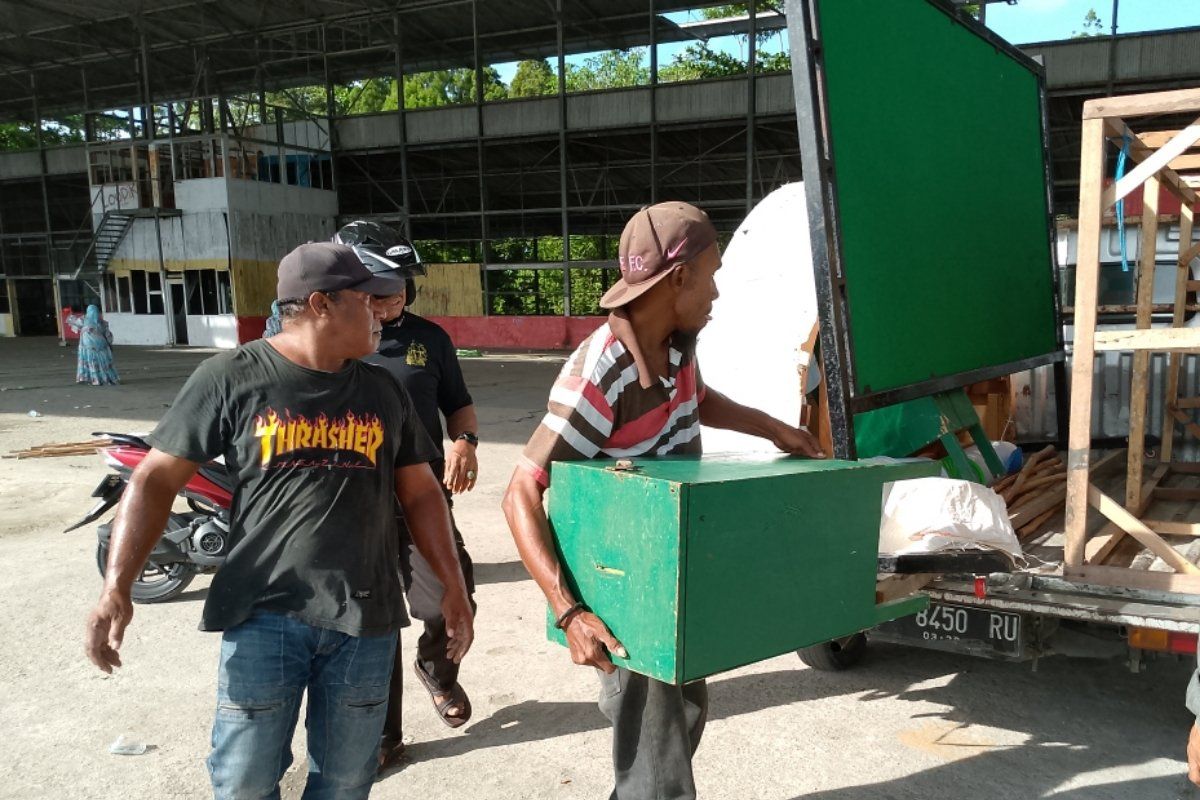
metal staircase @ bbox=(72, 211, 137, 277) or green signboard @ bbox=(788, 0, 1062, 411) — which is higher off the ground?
metal staircase @ bbox=(72, 211, 137, 277)

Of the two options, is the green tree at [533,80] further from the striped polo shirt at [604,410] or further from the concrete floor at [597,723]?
the striped polo shirt at [604,410]

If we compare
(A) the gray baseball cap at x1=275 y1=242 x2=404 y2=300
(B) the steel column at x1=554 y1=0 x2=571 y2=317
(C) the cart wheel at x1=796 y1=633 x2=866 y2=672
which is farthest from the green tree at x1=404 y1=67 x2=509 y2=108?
(A) the gray baseball cap at x1=275 y1=242 x2=404 y2=300

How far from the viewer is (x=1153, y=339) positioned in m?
2.76

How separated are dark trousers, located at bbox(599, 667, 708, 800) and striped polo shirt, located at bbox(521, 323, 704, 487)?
561 mm

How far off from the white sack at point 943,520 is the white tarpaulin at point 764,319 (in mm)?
1270

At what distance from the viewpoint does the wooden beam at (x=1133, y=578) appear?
115 inches

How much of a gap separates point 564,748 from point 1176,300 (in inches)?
157

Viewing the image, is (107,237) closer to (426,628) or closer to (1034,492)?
(426,628)

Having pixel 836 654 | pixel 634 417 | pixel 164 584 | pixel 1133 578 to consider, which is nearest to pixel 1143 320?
pixel 1133 578

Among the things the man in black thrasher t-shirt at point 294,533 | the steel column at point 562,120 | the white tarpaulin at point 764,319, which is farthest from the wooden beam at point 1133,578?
the steel column at point 562,120

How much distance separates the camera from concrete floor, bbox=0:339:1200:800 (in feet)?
9.84

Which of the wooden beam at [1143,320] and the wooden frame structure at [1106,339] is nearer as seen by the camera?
the wooden frame structure at [1106,339]

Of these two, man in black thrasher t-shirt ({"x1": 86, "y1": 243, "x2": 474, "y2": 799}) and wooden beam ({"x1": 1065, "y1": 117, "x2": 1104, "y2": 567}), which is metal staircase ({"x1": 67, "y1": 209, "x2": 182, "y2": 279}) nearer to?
man in black thrasher t-shirt ({"x1": 86, "y1": 243, "x2": 474, "y2": 799})

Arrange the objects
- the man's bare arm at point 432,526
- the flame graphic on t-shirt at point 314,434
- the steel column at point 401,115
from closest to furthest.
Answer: the flame graphic on t-shirt at point 314,434 < the man's bare arm at point 432,526 < the steel column at point 401,115
